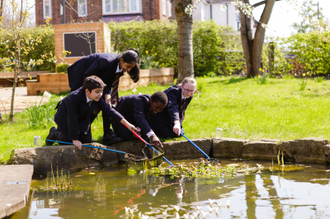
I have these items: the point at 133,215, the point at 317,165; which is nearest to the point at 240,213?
the point at 133,215

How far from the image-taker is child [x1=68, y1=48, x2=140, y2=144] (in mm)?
4666

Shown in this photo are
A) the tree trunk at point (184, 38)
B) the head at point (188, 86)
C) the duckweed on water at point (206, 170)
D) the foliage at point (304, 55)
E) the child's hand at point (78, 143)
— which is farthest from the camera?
the foliage at point (304, 55)

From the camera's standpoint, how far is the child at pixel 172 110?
4934 millimetres

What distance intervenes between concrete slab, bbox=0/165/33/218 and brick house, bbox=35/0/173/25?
1714 centimetres

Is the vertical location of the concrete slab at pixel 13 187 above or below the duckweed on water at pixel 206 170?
above

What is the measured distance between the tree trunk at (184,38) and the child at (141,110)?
374 centimetres

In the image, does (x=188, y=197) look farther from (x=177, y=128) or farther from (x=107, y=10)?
(x=107, y=10)

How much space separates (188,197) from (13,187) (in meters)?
1.64

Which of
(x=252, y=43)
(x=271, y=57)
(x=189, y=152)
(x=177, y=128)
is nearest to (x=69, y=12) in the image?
(x=271, y=57)

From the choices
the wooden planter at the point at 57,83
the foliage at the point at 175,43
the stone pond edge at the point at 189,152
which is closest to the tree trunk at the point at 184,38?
the wooden planter at the point at 57,83

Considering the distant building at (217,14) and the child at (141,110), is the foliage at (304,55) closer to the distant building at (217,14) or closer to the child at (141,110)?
the child at (141,110)

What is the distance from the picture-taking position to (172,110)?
195 inches

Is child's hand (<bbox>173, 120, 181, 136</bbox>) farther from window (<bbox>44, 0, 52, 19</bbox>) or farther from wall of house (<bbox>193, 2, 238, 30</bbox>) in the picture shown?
wall of house (<bbox>193, 2, 238, 30</bbox>)

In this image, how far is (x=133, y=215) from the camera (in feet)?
9.38
